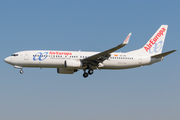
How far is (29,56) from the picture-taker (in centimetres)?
5275

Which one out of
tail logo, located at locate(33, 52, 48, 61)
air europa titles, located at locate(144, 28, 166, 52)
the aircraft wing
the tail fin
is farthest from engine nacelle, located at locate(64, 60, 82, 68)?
air europa titles, located at locate(144, 28, 166, 52)

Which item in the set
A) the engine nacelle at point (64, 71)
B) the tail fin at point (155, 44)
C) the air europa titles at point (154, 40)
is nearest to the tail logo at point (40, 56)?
the engine nacelle at point (64, 71)

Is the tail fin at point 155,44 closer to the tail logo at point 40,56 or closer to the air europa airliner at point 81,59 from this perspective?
the air europa airliner at point 81,59

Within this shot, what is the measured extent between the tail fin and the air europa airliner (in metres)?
0.21

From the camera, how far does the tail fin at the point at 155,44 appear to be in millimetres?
58312

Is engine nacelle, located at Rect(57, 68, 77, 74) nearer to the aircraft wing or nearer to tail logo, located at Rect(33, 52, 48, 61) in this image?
the aircraft wing

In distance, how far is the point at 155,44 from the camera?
59.6 m

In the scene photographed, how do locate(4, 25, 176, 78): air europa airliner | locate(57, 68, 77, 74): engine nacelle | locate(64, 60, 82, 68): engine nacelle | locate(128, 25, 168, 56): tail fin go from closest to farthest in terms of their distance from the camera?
locate(64, 60, 82, 68): engine nacelle → locate(4, 25, 176, 78): air europa airliner → locate(57, 68, 77, 74): engine nacelle → locate(128, 25, 168, 56): tail fin

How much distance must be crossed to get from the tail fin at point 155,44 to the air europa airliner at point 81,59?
0.69 feet

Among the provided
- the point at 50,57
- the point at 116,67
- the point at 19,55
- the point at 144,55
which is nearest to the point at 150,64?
the point at 144,55

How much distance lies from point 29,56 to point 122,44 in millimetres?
14617

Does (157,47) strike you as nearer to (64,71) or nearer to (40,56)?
(64,71)

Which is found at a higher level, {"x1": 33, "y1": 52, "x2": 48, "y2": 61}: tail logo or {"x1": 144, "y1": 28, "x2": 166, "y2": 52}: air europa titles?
{"x1": 144, "y1": 28, "x2": 166, "y2": 52}: air europa titles

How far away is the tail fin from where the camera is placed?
191 feet
